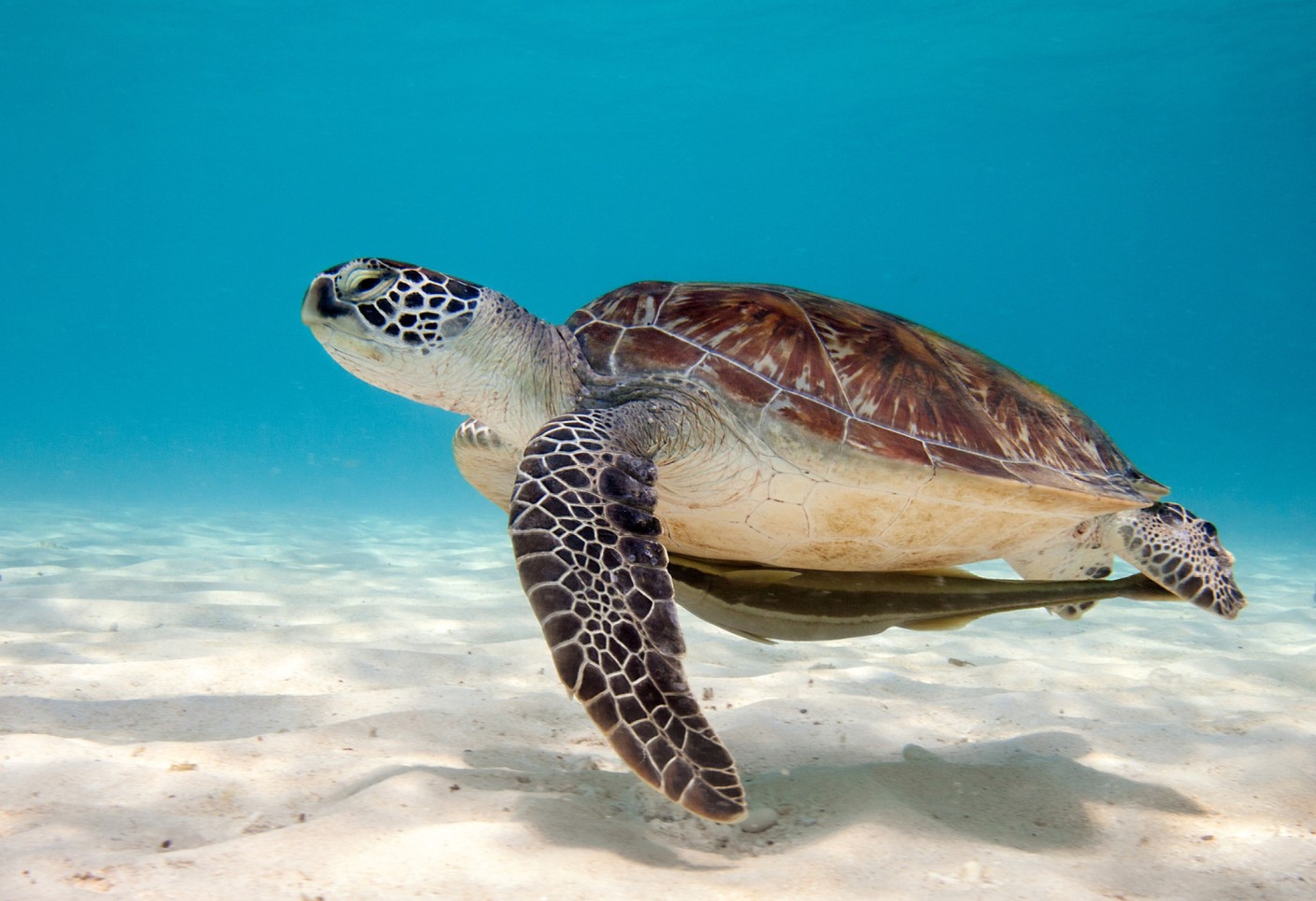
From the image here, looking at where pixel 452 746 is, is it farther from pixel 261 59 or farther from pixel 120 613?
pixel 261 59

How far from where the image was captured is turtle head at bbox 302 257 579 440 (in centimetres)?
268

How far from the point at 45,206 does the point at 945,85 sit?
295ft

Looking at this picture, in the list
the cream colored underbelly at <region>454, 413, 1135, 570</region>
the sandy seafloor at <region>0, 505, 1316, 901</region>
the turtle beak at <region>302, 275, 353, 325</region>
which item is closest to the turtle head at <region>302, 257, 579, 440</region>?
the turtle beak at <region>302, 275, 353, 325</region>

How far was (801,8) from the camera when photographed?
3244cm

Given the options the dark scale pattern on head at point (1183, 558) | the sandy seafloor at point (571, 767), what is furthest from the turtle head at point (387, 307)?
the dark scale pattern on head at point (1183, 558)

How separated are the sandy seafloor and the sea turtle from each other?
0.71 metres

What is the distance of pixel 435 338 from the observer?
275cm

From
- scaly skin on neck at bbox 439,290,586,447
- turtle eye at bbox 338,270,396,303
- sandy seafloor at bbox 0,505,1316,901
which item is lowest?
sandy seafloor at bbox 0,505,1316,901

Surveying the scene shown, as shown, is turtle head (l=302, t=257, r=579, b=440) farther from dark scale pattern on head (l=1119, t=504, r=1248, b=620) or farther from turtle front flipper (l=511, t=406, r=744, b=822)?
dark scale pattern on head (l=1119, t=504, r=1248, b=620)

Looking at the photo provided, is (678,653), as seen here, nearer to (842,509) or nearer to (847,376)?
(842,509)

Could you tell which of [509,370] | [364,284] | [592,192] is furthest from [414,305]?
[592,192]

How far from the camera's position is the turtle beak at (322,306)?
8.73 ft

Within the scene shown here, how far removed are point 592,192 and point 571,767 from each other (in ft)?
314

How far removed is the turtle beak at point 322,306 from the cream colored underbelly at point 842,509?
1330 millimetres
